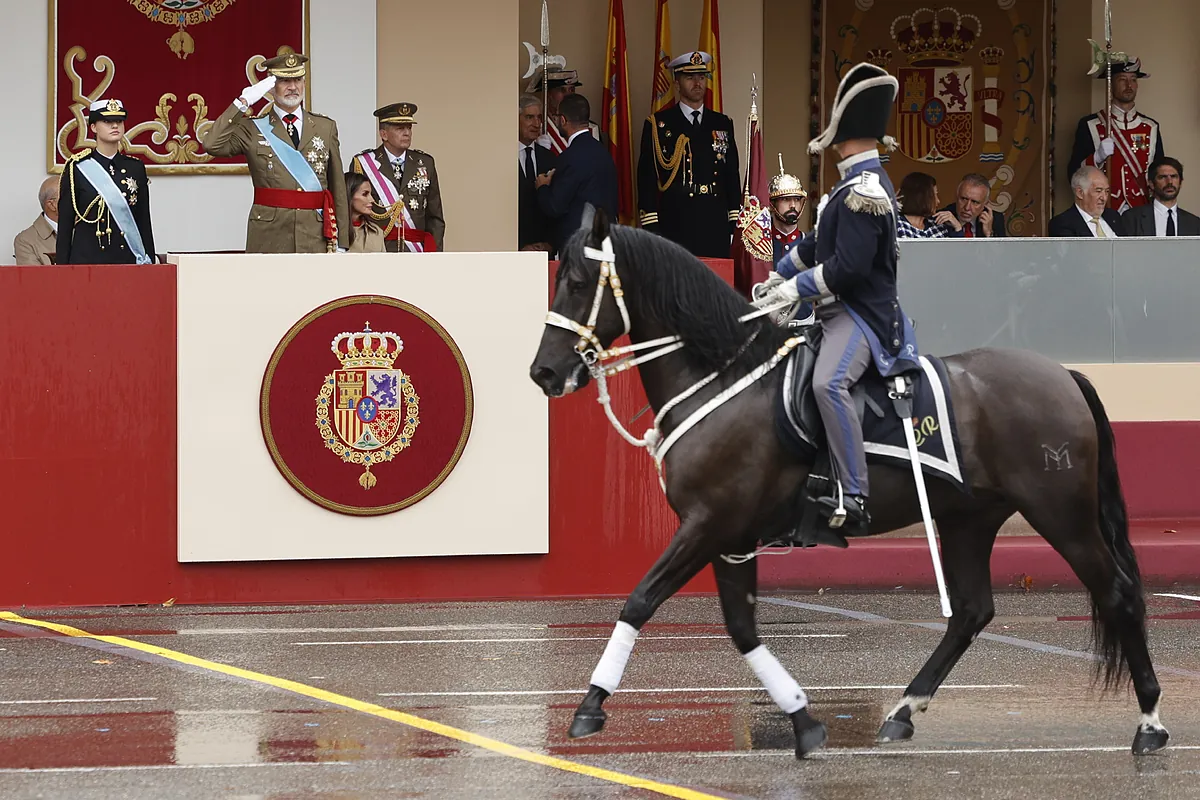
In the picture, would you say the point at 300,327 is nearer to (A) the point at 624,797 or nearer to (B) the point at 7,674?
(B) the point at 7,674

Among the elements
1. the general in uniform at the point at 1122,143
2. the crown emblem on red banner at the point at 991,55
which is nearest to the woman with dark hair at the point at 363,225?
the general in uniform at the point at 1122,143

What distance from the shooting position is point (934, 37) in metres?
17.5

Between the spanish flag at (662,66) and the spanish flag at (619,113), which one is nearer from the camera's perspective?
the spanish flag at (619,113)

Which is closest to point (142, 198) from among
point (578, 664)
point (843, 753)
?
point (578, 664)

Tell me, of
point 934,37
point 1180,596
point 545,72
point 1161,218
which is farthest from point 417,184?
point 934,37

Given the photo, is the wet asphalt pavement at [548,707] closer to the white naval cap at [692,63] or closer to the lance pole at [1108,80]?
the white naval cap at [692,63]

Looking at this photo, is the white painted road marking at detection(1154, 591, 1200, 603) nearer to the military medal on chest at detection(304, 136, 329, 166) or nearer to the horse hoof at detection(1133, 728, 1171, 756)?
the horse hoof at detection(1133, 728, 1171, 756)

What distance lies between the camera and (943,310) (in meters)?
12.6

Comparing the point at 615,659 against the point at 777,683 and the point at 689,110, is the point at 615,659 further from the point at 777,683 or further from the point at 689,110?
the point at 689,110

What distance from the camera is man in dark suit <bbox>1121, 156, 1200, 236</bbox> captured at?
13836 mm

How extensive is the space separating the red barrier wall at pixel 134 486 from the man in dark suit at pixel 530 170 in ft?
11.1

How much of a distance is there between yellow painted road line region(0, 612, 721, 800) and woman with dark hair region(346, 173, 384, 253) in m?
3.33

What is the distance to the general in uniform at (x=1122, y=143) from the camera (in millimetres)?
16188

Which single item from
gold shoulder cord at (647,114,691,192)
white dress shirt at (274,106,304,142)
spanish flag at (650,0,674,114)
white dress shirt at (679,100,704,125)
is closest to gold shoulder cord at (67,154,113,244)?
white dress shirt at (274,106,304,142)
